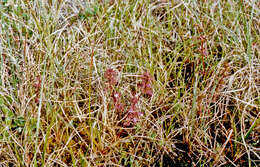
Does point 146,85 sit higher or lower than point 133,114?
higher

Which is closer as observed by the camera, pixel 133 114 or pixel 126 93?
pixel 133 114

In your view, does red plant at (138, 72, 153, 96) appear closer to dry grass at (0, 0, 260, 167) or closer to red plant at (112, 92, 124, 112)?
dry grass at (0, 0, 260, 167)

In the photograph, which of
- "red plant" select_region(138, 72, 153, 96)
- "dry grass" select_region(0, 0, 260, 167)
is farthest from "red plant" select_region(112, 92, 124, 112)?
"red plant" select_region(138, 72, 153, 96)

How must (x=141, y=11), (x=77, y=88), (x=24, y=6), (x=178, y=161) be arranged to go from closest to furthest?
1. (x=178, y=161)
2. (x=77, y=88)
3. (x=24, y=6)
4. (x=141, y=11)

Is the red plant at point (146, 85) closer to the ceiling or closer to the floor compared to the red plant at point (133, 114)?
closer to the ceiling

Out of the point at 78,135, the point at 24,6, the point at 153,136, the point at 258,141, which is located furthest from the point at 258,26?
the point at 24,6

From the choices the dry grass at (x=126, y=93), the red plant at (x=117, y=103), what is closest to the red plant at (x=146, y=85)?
the dry grass at (x=126, y=93)

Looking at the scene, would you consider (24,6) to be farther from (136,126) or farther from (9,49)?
(136,126)

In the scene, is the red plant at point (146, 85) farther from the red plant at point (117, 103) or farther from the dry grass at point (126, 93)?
the red plant at point (117, 103)
